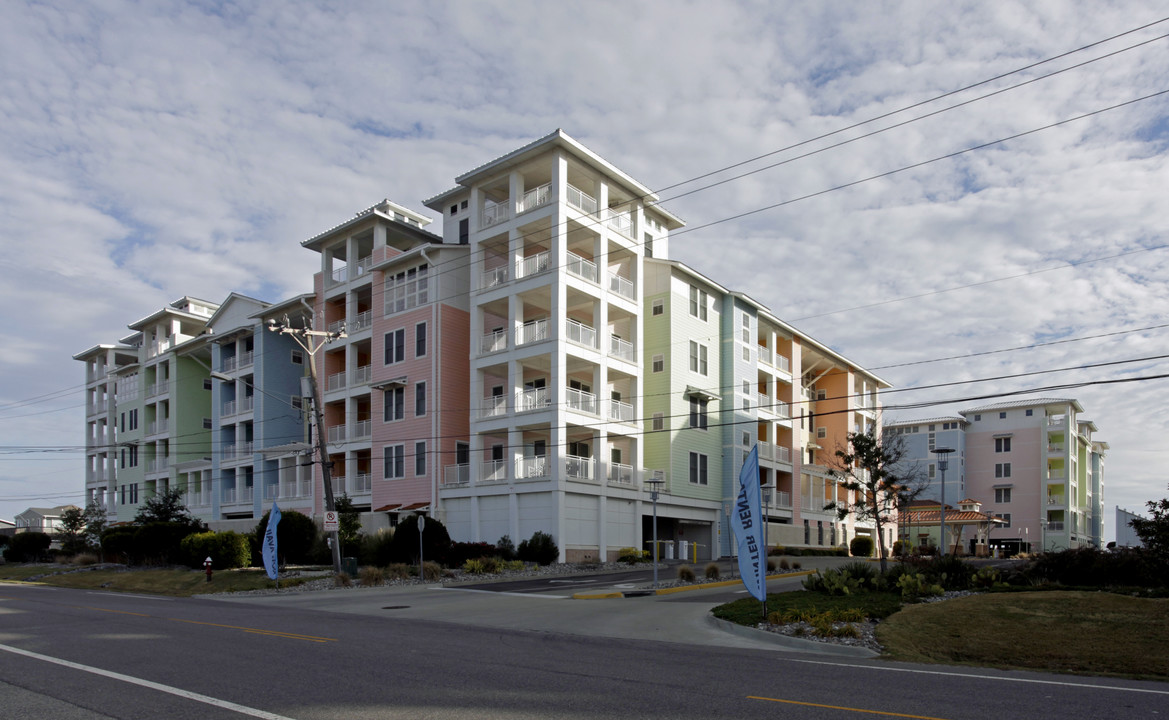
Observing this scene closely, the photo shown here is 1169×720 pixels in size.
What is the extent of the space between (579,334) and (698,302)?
10334mm

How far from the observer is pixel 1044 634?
43.1 feet

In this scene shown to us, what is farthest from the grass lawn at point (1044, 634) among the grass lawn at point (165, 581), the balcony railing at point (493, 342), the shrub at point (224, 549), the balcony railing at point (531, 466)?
the shrub at point (224, 549)

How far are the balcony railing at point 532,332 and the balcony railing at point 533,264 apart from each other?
228 cm

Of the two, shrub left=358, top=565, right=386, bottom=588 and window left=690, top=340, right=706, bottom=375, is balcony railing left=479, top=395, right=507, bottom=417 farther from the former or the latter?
shrub left=358, top=565, right=386, bottom=588

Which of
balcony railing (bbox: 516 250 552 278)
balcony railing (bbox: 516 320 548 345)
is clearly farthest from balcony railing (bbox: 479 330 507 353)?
balcony railing (bbox: 516 250 552 278)

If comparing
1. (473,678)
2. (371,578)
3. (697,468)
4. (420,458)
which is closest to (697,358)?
(697,468)

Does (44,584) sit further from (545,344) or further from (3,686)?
(3,686)

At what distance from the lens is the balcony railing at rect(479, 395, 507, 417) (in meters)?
40.3

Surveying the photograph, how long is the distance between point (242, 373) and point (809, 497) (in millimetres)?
38363

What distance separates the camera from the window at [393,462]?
4366 cm

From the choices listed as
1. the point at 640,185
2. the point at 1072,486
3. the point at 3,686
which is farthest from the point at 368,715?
the point at 1072,486

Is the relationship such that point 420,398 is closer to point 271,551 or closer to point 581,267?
point 581,267

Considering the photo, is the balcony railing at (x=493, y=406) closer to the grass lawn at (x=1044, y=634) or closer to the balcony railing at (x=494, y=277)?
the balcony railing at (x=494, y=277)

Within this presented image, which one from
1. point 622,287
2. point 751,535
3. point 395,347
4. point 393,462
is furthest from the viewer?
point 395,347
